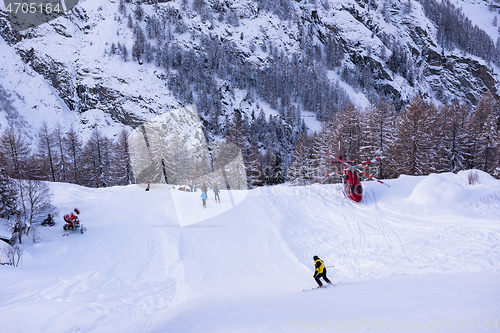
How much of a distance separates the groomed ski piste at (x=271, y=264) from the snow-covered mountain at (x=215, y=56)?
217 ft

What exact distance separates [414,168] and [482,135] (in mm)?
12496

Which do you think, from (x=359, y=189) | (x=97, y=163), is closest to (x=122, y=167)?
(x=97, y=163)

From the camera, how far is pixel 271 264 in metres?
11.3

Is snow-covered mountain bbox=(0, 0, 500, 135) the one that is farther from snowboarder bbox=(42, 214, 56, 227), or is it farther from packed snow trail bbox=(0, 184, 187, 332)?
packed snow trail bbox=(0, 184, 187, 332)

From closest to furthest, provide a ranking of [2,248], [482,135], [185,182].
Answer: [2,248]
[482,135]
[185,182]

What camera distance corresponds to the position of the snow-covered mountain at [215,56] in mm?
71812

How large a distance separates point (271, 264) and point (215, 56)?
100535mm

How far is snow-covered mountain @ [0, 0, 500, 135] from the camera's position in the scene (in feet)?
236

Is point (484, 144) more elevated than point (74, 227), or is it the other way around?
point (484, 144)

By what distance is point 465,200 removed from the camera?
13.8 metres

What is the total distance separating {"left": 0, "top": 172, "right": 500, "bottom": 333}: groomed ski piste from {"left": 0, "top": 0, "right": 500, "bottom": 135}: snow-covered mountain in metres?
66.1

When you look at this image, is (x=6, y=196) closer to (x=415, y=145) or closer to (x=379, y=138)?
(x=379, y=138)

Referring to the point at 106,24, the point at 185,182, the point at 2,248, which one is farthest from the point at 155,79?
the point at 2,248

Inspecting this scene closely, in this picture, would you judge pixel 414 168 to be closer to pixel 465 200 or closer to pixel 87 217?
pixel 465 200
